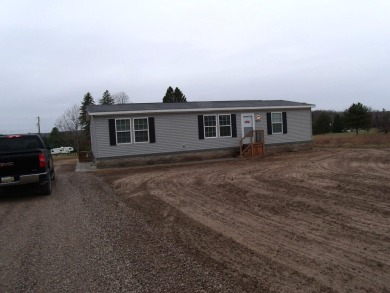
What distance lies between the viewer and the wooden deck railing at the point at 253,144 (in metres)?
19.0

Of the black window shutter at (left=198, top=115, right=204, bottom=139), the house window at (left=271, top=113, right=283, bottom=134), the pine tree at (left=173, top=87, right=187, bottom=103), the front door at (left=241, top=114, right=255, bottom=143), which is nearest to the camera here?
the black window shutter at (left=198, top=115, right=204, bottom=139)

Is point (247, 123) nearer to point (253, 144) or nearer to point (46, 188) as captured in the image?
point (253, 144)

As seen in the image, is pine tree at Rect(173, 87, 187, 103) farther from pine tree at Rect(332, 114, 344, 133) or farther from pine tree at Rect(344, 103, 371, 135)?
pine tree at Rect(332, 114, 344, 133)

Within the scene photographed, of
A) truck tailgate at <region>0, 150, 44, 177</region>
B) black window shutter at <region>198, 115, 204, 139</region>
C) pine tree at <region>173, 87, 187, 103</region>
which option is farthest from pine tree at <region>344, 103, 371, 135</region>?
truck tailgate at <region>0, 150, 44, 177</region>

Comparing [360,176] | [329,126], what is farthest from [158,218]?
[329,126]

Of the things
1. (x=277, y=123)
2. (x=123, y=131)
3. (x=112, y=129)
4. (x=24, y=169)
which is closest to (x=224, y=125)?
(x=277, y=123)

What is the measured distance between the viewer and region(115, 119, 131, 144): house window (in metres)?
16.9

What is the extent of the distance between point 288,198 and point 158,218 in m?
2.98

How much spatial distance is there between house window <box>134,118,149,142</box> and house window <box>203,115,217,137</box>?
10.5ft

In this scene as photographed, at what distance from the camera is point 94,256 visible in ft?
15.6

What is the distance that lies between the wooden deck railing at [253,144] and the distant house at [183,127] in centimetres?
31

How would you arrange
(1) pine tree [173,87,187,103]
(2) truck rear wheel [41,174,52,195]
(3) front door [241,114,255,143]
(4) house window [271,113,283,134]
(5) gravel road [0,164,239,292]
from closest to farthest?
1. (5) gravel road [0,164,239,292]
2. (2) truck rear wheel [41,174,52,195]
3. (3) front door [241,114,255,143]
4. (4) house window [271,113,283,134]
5. (1) pine tree [173,87,187,103]

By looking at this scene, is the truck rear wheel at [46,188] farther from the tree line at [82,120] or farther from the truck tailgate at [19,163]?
the tree line at [82,120]

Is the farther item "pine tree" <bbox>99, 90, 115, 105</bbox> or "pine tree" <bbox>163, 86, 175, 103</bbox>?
"pine tree" <bbox>99, 90, 115, 105</bbox>
